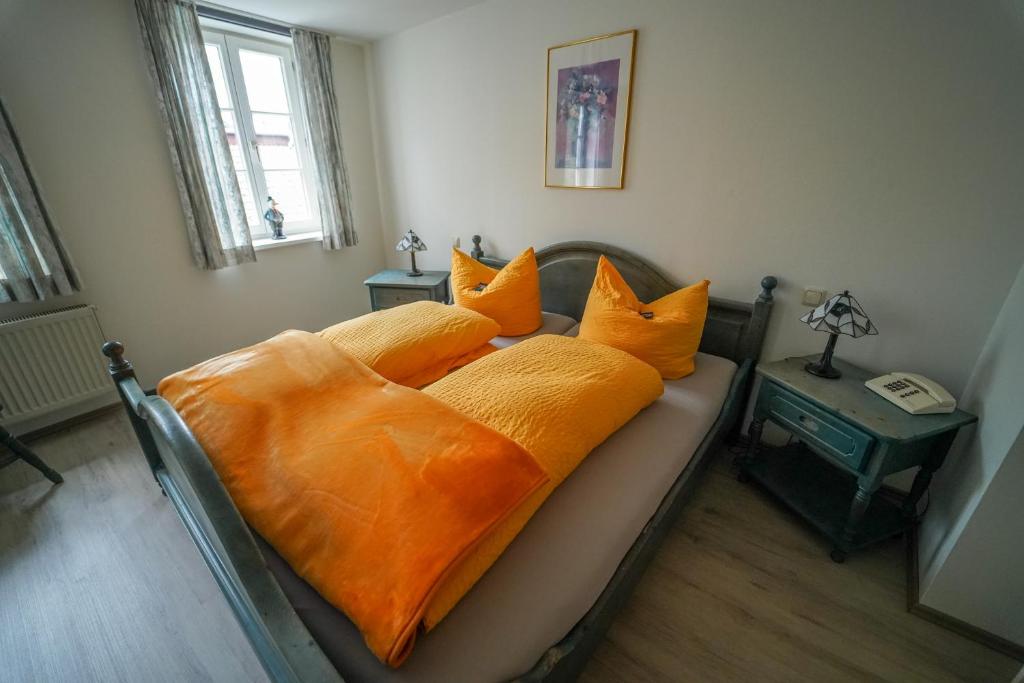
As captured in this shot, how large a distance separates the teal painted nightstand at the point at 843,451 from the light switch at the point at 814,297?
0.83 feet

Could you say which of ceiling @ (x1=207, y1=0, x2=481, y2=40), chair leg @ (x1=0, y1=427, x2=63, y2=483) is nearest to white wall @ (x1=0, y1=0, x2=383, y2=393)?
ceiling @ (x1=207, y1=0, x2=481, y2=40)

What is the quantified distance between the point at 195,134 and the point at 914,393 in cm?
390

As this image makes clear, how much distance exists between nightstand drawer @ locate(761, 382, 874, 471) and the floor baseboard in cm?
50

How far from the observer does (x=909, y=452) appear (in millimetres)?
1445

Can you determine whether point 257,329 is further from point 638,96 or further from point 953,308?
point 953,308

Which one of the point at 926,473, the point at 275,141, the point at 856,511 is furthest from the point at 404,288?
the point at 926,473

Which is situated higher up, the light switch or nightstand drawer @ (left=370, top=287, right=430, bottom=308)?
the light switch

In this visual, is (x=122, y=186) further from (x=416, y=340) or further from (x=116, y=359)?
(x=416, y=340)

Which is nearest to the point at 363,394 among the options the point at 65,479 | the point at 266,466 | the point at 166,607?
the point at 266,466

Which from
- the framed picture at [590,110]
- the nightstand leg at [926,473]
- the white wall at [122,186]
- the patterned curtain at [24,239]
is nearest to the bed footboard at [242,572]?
the patterned curtain at [24,239]

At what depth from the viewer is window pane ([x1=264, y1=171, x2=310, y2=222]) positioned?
3.09 meters

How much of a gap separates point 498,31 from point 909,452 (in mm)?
2911

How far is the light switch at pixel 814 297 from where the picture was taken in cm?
181

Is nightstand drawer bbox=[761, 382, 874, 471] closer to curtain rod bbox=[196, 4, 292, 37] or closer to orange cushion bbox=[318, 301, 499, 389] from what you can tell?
orange cushion bbox=[318, 301, 499, 389]
